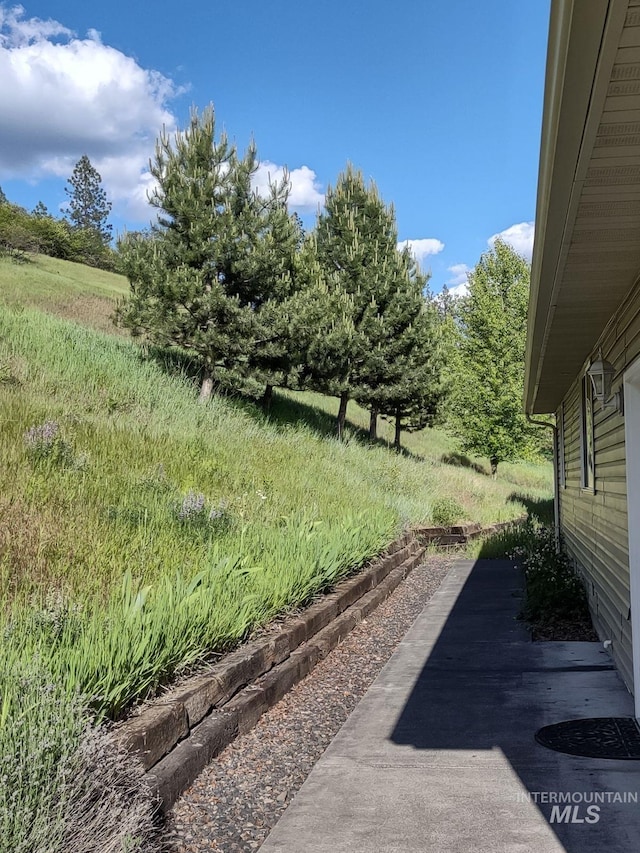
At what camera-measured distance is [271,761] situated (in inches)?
151

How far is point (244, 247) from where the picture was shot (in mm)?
14500

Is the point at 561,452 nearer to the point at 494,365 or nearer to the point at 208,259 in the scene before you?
the point at 208,259

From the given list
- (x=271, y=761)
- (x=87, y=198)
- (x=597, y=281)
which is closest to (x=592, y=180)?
(x=597, y=281)

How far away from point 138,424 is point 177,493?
2707mm

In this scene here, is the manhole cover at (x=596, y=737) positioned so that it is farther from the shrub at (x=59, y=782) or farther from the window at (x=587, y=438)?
the window at (x=587, y=438)

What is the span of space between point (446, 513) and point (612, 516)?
346 inches

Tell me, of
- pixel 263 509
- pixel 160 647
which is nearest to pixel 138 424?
pixel 263 509

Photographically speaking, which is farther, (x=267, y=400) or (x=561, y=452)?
(x=267, y=400)

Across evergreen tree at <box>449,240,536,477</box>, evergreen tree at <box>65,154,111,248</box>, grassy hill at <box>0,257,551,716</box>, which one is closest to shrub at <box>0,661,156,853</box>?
grassy hill at <box>0,257,551,716</box>

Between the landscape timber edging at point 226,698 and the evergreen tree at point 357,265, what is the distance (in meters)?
13.4

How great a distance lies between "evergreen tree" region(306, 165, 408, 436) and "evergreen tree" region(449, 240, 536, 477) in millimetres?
4539

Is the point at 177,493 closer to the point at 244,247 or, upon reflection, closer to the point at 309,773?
the point at 309,773

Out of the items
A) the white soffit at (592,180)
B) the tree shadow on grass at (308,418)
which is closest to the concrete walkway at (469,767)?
the white soffit at (592,180)

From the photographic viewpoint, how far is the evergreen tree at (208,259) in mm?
14180
